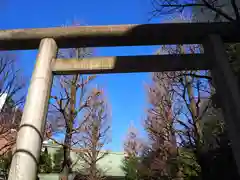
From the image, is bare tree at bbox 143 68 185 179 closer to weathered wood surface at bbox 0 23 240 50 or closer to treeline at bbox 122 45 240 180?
treeline at bbox 122 45 240 180

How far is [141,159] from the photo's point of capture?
1945cm

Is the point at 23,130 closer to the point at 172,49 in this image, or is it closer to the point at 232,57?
the point at 232,57

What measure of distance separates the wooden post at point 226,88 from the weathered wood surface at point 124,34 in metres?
0.32

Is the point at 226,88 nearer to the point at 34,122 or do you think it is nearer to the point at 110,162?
the point at 34,122

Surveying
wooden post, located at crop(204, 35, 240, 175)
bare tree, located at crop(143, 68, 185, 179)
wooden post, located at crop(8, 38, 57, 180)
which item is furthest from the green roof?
wooden post, located at crop(204, 35, 240, 175)

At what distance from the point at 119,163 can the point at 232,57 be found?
17.5 m

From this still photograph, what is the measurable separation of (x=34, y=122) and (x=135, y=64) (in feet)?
7.39

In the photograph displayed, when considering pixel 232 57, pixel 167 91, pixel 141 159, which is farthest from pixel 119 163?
pixel 232 57

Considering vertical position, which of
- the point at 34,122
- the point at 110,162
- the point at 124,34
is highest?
the point at 110,162

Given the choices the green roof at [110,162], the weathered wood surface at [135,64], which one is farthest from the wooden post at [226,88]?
the green roof at [110,162]

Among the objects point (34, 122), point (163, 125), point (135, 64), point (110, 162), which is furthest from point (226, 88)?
point (110, 162)

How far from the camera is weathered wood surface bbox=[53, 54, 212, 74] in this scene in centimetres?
504

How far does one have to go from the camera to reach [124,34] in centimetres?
532

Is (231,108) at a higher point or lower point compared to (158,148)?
lower
